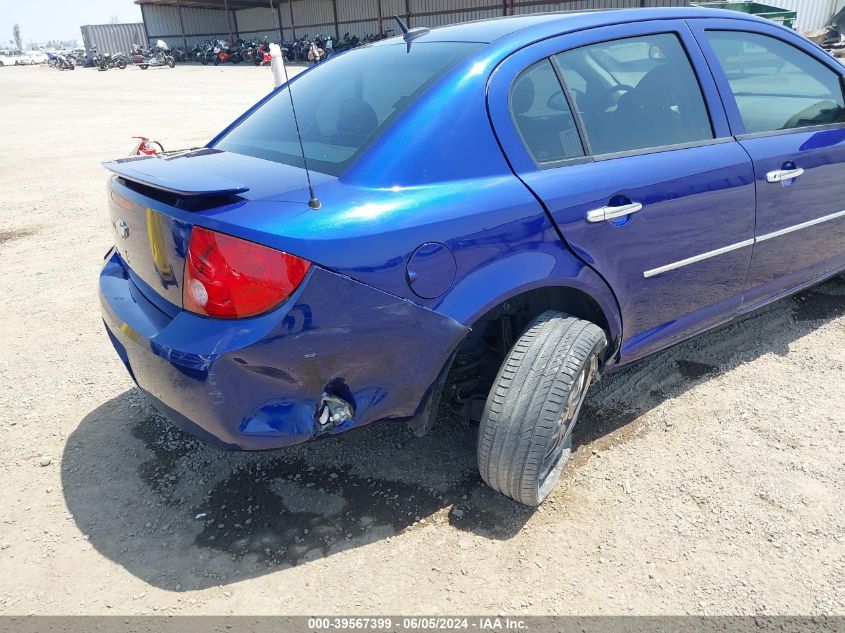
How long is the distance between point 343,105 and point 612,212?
3.73 feet

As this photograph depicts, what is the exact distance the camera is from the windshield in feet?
7.48

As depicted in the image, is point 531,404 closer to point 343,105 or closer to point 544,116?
point 544,116

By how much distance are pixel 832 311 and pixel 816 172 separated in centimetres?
121

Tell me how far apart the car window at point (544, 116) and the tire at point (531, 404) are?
2.05 ft

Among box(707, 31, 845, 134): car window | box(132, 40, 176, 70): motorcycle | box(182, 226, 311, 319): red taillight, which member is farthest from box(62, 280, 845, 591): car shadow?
box(132, 40, 176, 70): motorcycle

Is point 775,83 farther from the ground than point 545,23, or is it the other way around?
point 545,23

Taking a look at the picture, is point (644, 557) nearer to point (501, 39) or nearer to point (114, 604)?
point (114, 604)

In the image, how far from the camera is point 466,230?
6.73 feet

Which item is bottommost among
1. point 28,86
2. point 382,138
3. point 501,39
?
point 28,86

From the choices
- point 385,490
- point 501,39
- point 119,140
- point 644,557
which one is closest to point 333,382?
point 385,490

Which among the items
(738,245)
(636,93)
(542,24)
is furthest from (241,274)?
(738,245)

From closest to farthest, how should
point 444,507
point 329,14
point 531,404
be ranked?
point 531,404
point 444,507
point 329,14

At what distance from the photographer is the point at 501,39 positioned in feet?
7.85

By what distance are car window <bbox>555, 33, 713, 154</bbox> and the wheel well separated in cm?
58
